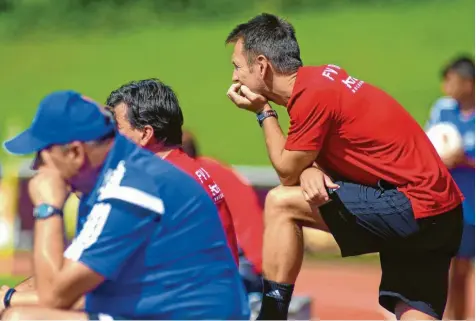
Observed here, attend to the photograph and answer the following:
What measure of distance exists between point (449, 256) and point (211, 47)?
20117 mm

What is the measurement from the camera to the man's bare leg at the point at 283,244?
4887 mm

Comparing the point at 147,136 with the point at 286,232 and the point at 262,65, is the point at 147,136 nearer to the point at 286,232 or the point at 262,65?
the point at 262,65

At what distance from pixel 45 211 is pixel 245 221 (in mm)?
3196

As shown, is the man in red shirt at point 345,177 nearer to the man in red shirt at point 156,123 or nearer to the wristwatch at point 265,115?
the wristwatch at point 265,115

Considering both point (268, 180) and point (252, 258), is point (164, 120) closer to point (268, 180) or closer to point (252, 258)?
point (252, 258)

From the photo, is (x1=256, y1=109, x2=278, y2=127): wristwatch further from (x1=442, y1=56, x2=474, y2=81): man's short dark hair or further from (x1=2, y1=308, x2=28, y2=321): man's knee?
(x1=442, y1=56, x2=474, y2=81): man's short dark hair

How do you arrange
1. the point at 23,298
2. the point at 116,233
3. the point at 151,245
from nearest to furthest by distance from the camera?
1. the point at 116,233
2. the point at 151,245
3. the point at 23,298

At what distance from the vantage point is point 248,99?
4.98 m

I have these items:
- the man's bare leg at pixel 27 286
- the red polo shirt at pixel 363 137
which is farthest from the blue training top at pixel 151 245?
the red polo shirt at pixel 363 137

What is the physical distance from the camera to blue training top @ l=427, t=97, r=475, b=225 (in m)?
8.42

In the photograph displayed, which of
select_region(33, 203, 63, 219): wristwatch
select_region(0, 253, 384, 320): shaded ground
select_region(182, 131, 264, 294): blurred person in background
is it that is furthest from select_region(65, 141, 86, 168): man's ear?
select_region(0, 253, 384, 320): shaded ground

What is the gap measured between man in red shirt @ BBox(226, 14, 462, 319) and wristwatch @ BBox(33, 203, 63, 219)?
4.63ft

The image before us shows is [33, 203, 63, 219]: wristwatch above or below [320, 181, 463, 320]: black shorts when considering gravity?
above

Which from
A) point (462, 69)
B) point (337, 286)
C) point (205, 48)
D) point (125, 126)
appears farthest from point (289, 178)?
point (205, 48)
